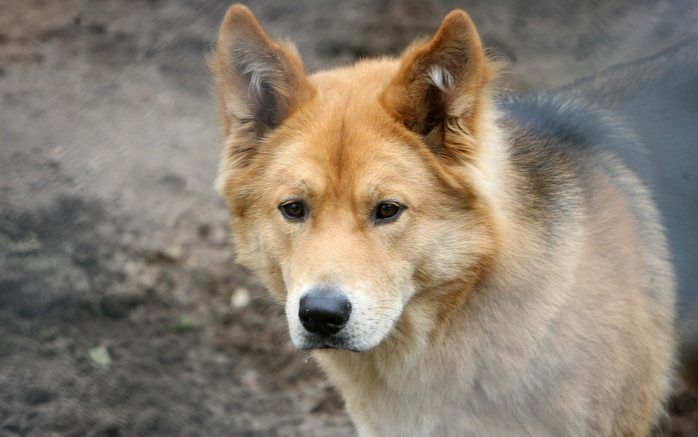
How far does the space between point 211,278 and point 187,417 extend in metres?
1.00

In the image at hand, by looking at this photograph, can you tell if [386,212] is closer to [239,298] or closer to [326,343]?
[326,343]

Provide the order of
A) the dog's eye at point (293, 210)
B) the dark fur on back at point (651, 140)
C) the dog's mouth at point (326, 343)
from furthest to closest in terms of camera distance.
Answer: the dark fur on back at point (651, 140), the dog's eye at point (293, 210), the dog's mouth at point (326, 343)

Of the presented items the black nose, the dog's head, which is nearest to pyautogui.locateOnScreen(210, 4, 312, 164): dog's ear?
the dog's head

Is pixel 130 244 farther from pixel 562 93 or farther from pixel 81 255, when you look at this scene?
pixel 562 93

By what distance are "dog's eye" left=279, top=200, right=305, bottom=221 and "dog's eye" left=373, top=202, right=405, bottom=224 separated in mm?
261

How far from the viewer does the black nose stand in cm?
260

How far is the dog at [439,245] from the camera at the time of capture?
8.98ft

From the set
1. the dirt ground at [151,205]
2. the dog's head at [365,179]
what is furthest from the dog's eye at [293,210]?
the dirt ground at [151,205]

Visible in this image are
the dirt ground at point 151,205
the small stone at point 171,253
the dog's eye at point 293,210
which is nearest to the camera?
the dog's eye at point 293,210

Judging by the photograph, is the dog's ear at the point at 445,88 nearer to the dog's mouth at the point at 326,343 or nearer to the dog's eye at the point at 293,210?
the dog's eye at the point at 293,210

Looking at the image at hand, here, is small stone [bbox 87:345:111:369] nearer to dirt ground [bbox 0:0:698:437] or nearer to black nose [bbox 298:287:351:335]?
dirt ground [bbox 0:0:698:437]

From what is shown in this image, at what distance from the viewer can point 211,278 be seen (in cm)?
481

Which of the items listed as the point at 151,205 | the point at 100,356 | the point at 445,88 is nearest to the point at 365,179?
the point at 445,88

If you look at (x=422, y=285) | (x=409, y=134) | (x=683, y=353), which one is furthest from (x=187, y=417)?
(x=683, y=353)
